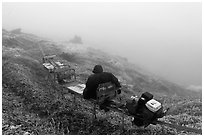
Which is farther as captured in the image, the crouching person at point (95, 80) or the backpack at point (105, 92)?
the crouching person at point (95, 80)

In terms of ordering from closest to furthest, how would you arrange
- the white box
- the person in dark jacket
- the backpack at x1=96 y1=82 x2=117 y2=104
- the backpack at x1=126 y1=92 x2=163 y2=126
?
the white box, the backpack at x1=126 y1=92 x2=163 y2=126, the backpack at x1=96 y1=82 x2=117 y2=104, the person in dark jacket

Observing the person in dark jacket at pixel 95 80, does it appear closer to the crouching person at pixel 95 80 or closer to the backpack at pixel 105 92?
the crouching person at pixel 95 80

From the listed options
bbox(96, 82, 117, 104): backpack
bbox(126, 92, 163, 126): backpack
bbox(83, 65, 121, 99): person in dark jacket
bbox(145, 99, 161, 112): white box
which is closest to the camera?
bbox(145, 99, 161, 112): white box

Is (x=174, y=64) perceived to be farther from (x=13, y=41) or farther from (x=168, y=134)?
(x=168, y=134)

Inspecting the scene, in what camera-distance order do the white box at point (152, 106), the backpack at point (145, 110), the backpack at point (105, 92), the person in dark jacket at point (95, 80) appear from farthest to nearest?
the person in dark jacket at point (95, 80) < the backpack at point (105, 92) < the backpack at point (145, 110) < the white box at point (152, 106)

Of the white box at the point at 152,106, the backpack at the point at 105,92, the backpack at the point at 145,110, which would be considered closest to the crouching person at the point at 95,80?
the backpack at the point at 105,92

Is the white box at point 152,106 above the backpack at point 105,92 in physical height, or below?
above

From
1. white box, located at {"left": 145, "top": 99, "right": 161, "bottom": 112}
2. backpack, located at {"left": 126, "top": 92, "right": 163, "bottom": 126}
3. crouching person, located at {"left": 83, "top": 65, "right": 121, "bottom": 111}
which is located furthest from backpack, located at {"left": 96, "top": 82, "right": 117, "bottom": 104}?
white box, located at {"left": 145, "top": 99, "right": 161, "bottom": 112}

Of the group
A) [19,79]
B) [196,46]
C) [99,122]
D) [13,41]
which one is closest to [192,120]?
[99,122]

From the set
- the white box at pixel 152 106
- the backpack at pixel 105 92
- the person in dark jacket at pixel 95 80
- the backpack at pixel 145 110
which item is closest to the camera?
the white box at pixel 152 106

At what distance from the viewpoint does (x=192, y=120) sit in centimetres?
1647

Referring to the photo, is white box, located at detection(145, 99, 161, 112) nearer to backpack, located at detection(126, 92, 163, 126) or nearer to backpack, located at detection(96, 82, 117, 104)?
backpack, located at detection(126, 92, 163, 126)

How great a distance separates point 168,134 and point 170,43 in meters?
141

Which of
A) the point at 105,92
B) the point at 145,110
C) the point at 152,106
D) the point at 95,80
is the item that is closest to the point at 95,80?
the point at 95,80
